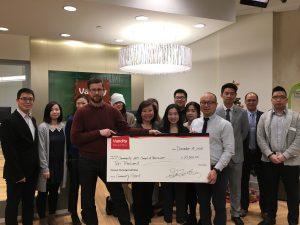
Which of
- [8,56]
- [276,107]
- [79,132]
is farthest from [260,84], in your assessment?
[8,56]

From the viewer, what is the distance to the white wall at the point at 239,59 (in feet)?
16.6

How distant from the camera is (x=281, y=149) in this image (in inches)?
121

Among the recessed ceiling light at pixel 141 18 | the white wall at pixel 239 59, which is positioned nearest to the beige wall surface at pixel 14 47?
the recessed ceiling light at pixel 141 18

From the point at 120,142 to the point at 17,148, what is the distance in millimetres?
932

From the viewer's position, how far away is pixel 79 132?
2.57 meters

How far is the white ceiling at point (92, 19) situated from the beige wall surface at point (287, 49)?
0.19 meters

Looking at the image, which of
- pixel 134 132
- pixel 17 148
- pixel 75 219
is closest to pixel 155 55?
pixel 134 132

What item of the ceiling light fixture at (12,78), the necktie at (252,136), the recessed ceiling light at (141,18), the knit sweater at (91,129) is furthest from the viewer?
the ceiling light fixture at (12,78)

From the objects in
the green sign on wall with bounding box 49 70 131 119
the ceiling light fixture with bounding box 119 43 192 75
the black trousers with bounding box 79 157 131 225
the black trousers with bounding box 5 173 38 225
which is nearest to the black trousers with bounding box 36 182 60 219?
the black trousers with bounding box 5 173 38 225

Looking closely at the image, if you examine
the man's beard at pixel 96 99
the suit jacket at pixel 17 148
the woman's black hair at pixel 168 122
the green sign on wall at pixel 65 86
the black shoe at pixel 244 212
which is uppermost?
the green sign on wall at pixel 65 86

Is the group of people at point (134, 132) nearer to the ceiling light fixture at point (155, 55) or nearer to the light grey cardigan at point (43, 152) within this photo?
the light grey cardigan at point (43, 152)

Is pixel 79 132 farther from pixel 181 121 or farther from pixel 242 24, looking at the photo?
pixel 242 24

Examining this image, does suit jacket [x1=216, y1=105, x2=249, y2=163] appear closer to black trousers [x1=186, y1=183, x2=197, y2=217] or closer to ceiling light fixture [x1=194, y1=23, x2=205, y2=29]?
black trousers [x1=186, y1=183, x2=197, y2=217]

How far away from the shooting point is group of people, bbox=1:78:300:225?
2592 millimetres
